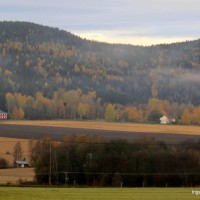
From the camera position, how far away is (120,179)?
52.0 meters

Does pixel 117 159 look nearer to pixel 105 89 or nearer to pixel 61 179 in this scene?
pixel 61 179

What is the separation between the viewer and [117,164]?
2181 inches

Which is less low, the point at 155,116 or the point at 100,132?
the point at 100,132

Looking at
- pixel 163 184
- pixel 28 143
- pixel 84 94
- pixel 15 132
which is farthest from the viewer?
pixel 84 94

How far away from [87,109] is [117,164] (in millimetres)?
104842

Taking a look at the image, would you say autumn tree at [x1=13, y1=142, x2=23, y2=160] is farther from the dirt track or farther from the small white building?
the small white building

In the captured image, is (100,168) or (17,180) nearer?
(17,180)

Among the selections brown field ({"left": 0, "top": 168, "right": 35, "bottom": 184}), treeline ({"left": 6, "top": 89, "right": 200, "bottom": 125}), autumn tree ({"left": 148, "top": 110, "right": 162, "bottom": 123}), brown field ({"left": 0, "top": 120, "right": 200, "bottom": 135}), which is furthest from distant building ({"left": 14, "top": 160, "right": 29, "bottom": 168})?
autumn tree ({"left": 148, "top": 110, "right": 162, "bottom": 123})

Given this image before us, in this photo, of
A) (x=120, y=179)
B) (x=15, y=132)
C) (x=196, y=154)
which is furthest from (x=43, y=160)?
(x=15, y=132)

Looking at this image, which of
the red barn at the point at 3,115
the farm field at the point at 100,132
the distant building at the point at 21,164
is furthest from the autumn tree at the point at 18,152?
the red barn at the point at 3,115

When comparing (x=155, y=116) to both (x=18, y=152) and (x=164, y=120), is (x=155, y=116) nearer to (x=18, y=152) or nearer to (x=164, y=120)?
(x=164, y=120)

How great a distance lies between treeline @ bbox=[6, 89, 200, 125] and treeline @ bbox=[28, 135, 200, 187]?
7176 centimetres

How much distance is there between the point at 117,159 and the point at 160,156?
3442 millimetres

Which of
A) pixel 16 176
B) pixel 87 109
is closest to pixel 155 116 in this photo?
pixel 87 109
